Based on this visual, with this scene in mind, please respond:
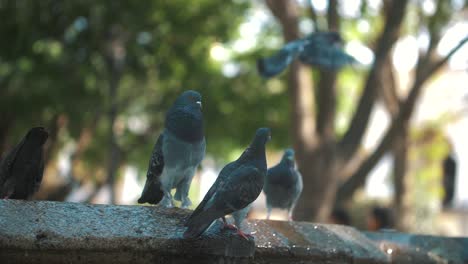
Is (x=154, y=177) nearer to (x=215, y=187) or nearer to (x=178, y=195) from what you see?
(x=178, y=195)

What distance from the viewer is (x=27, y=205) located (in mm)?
3949

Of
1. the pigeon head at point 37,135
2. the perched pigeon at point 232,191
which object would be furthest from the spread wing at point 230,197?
the pigeon head at point 37,135

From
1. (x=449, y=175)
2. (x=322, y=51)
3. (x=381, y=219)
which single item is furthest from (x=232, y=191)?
(x=449, y=175)

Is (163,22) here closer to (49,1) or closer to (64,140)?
(49,1)

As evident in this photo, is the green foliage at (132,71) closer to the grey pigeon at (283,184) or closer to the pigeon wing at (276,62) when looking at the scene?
the pigeon wing at (276,62)

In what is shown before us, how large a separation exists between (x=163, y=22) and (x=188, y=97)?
31.5 feet

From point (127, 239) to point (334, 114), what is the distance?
756 cm

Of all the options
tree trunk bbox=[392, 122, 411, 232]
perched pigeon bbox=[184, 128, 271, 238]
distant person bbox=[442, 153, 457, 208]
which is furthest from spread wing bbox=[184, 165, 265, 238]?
distant person bbox=[442, 153, 457, 208]

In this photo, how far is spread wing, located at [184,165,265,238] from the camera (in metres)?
3.78

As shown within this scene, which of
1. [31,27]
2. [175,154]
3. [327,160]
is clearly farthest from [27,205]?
[31,27]

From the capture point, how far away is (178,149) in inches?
175

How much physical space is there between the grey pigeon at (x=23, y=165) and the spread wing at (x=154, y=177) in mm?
660

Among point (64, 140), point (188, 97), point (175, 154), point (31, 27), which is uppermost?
point (31, 27)

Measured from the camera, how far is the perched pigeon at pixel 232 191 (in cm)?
379
